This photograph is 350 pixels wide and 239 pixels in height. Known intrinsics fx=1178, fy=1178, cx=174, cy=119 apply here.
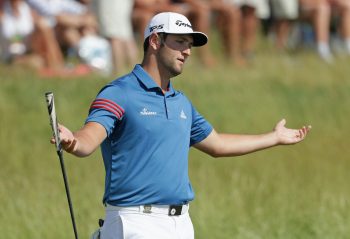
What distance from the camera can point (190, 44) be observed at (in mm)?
6652

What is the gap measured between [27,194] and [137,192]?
13.5 feet

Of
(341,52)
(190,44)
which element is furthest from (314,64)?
(190,44)

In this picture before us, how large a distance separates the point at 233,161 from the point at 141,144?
228 inches

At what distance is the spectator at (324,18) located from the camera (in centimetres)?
1648

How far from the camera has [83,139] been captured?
589cm

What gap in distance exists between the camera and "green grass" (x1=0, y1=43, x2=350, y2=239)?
942 centimetres

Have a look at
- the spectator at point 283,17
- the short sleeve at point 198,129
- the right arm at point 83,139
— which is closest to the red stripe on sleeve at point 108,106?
the right arm at point 83,139

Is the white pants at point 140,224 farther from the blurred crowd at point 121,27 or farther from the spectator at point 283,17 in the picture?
the spectator at point 283,17

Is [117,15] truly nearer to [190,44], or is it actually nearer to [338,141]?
[338,141]

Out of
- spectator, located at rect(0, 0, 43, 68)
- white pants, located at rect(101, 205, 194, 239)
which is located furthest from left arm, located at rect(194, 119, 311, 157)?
spectator, located at rect(0, 0, 43, 68)

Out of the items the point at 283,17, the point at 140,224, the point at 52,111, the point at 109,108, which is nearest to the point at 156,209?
the point at 140,224

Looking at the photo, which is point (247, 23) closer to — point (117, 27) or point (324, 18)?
point (324, 18)

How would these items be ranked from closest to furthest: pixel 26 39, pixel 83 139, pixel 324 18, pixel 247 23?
pixel 83 139 → pixel 26 39 → pixel 247 23 → pixel 324 18

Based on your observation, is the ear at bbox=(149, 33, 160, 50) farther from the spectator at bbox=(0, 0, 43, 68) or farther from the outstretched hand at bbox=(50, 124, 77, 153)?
the spectator at bbox=(0, 0, 43, 68)
